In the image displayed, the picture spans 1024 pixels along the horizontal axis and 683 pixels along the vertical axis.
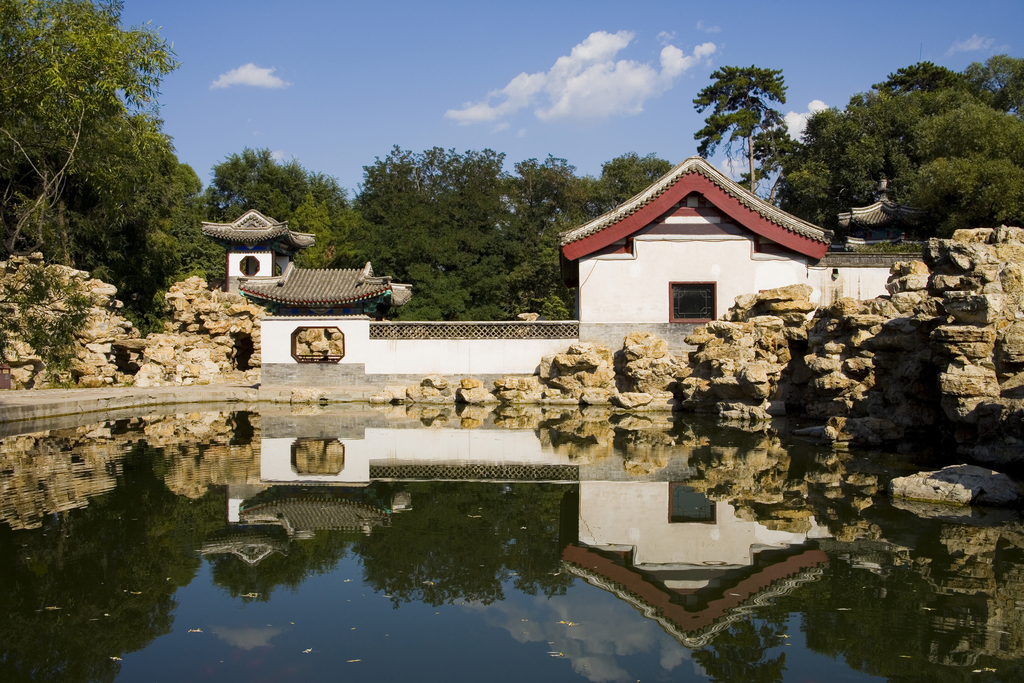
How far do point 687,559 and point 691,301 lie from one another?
1360 cm

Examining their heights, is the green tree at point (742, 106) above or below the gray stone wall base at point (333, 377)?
above

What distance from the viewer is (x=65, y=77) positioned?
1039cm

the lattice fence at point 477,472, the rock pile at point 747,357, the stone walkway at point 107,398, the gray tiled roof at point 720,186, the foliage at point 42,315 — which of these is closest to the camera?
the lattice fence at point 477,472

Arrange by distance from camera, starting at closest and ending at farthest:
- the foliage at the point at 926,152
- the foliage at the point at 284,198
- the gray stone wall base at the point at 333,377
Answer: the gray stone wall base at the point at 333,377
the foliage at the point at 926,152
the foliage at the point at 284,198

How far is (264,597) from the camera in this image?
519 cm

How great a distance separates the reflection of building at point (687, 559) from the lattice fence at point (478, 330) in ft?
36.5

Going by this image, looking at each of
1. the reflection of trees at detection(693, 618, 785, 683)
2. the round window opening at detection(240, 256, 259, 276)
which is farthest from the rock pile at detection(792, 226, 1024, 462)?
the round window opening at detection(240, 256, 259, 276)

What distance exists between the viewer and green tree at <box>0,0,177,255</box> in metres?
10.2

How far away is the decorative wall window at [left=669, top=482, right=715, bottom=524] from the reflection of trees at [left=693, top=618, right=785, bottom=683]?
2.23 metres

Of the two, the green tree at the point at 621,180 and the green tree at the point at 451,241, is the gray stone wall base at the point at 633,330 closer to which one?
the green tree at the point at 451,241

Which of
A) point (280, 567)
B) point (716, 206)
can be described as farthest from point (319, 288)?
point (280, 567)

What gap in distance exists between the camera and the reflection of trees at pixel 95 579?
13.9 ft

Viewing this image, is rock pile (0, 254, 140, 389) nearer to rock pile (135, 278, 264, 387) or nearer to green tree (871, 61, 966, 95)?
rock pile (135, 278, 264, 387)

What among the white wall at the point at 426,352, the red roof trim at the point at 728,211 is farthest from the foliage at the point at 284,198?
the red roof trim at the point at 728,211
